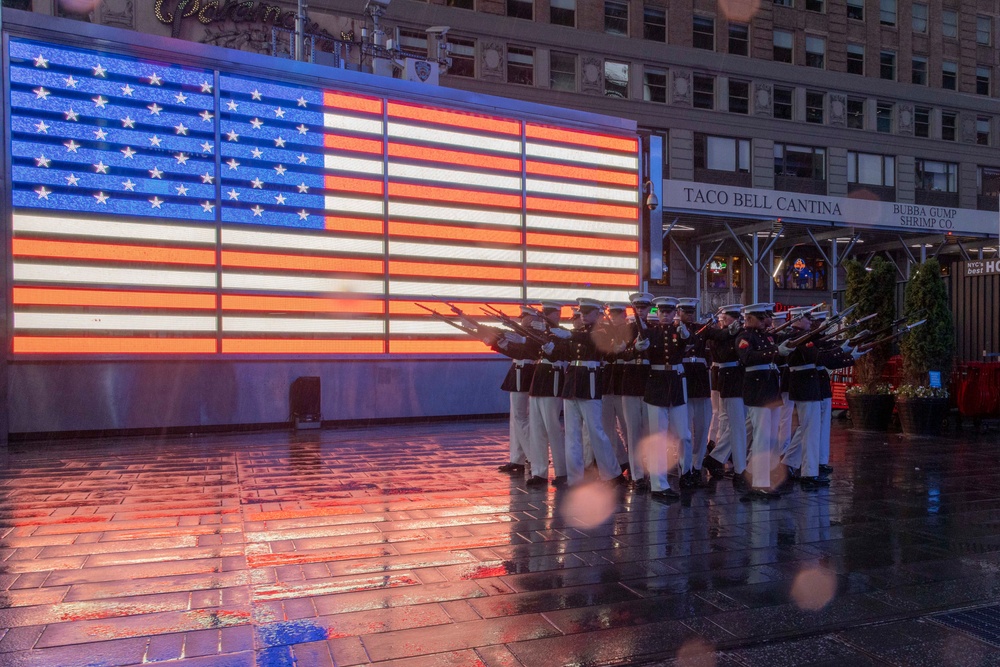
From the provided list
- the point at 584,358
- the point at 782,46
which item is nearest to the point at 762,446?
the point at 584,358

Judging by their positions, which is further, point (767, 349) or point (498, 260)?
point (498, 260)

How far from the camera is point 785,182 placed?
104 feet

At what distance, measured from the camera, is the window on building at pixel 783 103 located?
1262 inches

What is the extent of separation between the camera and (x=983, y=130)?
36.4 m

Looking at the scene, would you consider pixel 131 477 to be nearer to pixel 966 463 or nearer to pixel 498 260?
pixel 498 260

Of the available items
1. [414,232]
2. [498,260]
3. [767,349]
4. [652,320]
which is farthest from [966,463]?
[414,232]

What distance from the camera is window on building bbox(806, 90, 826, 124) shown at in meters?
32.7

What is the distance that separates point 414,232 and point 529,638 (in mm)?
11137

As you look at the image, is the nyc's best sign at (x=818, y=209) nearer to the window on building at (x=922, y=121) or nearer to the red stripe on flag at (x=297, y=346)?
the window on building at (x=922, y=121)

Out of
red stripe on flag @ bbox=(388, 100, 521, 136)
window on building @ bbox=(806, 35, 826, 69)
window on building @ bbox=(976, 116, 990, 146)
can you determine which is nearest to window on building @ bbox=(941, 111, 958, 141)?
window on building @ bbox=(976, 116, 990, 146)

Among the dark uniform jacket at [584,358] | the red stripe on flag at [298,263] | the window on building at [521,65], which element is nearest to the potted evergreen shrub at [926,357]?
the dark uniform jacket at [584,358]

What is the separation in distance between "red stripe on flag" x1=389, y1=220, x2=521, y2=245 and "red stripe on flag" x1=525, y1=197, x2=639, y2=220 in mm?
755

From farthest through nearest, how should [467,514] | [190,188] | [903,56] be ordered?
[903,56], [190,188], [467,514]

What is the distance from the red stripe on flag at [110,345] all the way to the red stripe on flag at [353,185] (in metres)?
3.39
